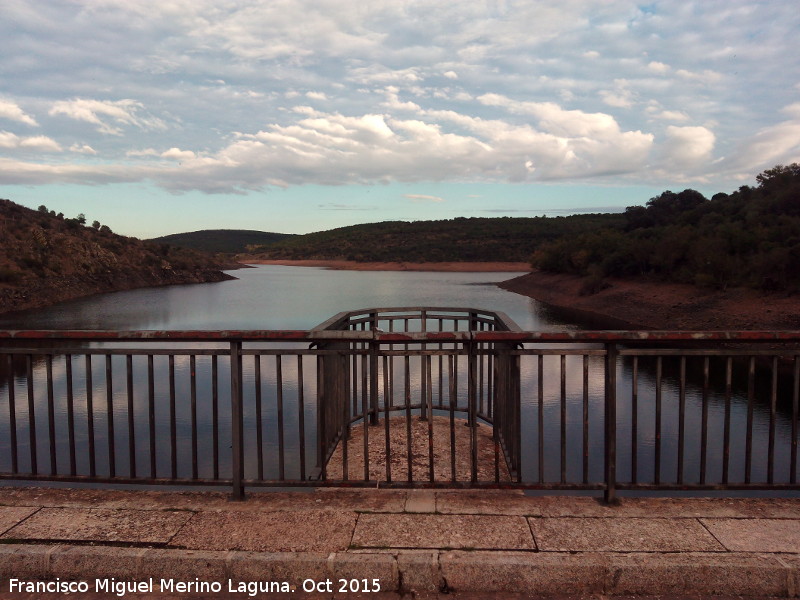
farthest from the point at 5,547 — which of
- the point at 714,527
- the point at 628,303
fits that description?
the point at 628,303

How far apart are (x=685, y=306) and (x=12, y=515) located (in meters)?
27.5

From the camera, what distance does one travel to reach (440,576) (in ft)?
9.05

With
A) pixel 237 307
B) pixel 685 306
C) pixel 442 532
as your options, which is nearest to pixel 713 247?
pixel 685 306

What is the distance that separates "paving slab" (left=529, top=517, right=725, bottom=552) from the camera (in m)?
2.91

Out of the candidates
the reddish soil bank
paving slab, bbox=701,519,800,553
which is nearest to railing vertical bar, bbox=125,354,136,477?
paving slab, bbox=701,519,800,553

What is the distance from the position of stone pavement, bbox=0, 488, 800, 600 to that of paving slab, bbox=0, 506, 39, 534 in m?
0.01

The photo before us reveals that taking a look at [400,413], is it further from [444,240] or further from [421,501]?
[444,240]

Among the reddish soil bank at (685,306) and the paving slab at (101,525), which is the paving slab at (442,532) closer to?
the paving slab at (101,525)

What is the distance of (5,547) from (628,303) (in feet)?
103

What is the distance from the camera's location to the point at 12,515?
3.33 meters

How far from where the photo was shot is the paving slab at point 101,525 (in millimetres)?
3057

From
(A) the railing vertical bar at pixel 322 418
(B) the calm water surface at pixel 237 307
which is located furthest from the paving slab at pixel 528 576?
(B) the calm water surface at pixel 237 307

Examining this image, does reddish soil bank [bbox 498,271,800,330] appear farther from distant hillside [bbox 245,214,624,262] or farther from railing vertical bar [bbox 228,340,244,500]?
distant hillside [bbox 245,214,624,262]

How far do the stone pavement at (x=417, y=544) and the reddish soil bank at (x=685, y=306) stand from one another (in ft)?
67.3
